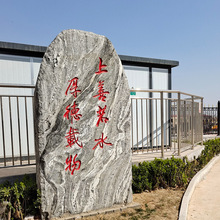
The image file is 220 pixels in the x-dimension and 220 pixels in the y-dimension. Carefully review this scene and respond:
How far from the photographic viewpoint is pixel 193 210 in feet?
10.7

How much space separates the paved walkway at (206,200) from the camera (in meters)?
3.08

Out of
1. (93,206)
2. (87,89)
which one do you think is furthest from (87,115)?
(93,206)

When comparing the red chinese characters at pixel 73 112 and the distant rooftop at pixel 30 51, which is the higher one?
the distant rooftop at pixel 30 51

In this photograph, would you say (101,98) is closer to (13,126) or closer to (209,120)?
(13,126)

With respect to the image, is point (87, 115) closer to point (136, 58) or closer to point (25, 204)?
point (25, 204)

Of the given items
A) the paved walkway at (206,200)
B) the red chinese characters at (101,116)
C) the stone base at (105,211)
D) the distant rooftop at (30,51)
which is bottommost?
the paved walkway at (206,200)

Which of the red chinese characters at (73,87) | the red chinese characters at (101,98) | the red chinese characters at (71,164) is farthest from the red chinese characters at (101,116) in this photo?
the red chinese characters at (71,164)

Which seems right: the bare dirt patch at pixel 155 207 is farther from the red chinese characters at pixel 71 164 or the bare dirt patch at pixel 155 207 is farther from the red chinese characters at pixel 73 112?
the red chinese characters at pixel 73 112

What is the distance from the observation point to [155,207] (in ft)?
10.8

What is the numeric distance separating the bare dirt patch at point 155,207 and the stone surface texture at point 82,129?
0.21m

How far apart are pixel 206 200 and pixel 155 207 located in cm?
110

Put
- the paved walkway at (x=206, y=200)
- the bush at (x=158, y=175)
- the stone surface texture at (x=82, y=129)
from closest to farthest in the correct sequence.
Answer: the stone surface texture at (x=82, y=129)
the paved walkway at (x=206, y=200)
the bush at (x=158, y=175)

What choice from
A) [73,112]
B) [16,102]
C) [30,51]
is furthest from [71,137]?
[30,51]

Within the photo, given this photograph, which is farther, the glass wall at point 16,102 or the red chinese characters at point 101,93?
the glass wall at point 16,102
